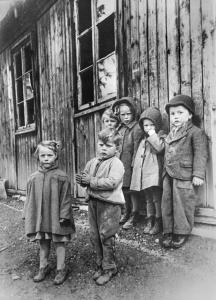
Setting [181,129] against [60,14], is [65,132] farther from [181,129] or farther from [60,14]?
[181,129]

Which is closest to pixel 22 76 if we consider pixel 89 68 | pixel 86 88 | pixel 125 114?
pixel 86 88

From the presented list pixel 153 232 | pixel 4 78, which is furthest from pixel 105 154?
pixel 4 78

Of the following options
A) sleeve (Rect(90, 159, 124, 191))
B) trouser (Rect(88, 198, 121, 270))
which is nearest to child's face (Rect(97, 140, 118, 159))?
sleeve (Rect(90, 159, 124, 191))

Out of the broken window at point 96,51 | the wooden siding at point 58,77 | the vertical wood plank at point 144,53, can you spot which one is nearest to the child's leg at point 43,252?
the vertical wood plank at point 144,53

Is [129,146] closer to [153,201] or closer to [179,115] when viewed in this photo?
[153,201]

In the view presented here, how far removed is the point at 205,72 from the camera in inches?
121

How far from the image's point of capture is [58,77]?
6027 mm

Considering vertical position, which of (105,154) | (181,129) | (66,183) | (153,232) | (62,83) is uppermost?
(62,83)

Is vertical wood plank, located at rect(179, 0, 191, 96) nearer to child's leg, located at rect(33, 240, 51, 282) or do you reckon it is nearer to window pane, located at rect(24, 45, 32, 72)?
child's leg, located at rect(33, 240, 51, 282)

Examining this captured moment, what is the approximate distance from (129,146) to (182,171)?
930 millimetres

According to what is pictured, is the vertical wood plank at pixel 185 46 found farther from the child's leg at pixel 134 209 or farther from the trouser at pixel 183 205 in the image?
the child's leg at pixel 134 209

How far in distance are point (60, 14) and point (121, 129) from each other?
2957 mm

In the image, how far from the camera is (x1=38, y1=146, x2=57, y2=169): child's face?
9.90 feet

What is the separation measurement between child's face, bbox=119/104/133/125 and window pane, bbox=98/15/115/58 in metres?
1.26
